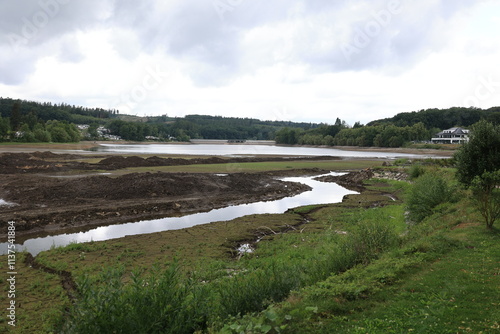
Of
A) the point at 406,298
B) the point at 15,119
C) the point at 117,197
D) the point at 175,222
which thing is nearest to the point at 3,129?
the point at 15,119

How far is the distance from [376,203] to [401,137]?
5166 inches

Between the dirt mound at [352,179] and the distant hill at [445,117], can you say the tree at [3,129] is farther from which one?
the distant hill at [445,117]

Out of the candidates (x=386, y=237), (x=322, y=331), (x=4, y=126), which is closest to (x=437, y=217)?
(x=386, y=237)

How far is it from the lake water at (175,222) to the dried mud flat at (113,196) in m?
1.39

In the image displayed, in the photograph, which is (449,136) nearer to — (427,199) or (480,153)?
(480,153)

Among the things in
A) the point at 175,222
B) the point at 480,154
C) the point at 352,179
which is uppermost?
the point at 480,154

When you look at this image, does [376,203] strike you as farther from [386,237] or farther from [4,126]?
[4,126]

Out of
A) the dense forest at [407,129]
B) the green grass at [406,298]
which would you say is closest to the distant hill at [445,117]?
the dense forest at [407,129]

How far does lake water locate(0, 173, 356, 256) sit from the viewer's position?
60.0ft

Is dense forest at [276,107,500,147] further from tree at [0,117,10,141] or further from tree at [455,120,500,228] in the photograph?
tree at [0,117,10,141]

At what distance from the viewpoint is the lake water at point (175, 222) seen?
1830cm

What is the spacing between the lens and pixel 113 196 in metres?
30.1

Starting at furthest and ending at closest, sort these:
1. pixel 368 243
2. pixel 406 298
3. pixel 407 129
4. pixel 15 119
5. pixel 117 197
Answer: pixel 407 129 → pixel 15 119 → pixel 117 197 → pixel 368 243 → pixel 406 298

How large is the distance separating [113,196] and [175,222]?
9.56m
